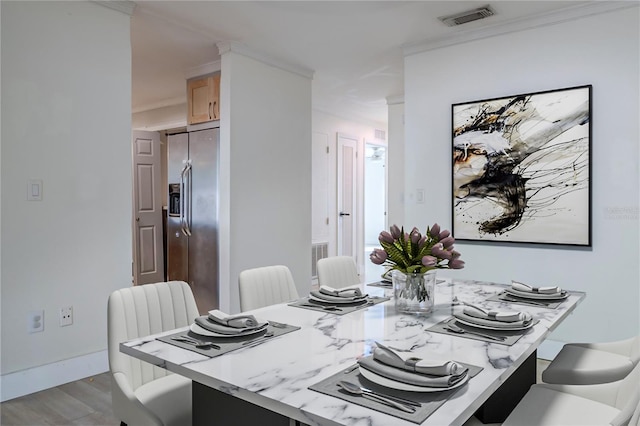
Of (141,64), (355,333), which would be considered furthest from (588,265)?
(141,64)

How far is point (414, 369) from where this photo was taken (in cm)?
110

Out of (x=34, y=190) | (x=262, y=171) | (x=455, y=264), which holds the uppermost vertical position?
(x=262, y=171)

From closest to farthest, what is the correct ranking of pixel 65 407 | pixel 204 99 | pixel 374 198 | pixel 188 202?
pixel 65 407 → pixel 204 99 → pixel 188 202 → pixel 374 198

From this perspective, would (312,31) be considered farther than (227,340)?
Yes

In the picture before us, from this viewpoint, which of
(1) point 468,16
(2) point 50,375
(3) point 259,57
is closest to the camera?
(2) point 50,375

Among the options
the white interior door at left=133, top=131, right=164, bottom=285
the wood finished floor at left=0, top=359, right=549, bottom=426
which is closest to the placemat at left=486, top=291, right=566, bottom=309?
the wood finished floor at left=0, top=359, right=549, bottom=426

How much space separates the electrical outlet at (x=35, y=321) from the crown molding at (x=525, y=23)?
11.6ft

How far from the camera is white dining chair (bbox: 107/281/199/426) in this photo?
1540mm

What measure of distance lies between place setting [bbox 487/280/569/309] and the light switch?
106 inches

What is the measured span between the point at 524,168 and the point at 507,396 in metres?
2.07

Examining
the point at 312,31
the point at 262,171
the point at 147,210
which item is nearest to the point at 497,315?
the point at 312,31

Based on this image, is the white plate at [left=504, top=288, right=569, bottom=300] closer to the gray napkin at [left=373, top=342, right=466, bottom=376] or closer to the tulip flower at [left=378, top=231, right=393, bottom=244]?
the tulip flower at [left=378, top=231, right=393, bottom=244]

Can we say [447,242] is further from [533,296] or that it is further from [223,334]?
[223,334]

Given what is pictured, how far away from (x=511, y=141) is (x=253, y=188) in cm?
229
